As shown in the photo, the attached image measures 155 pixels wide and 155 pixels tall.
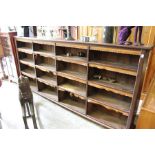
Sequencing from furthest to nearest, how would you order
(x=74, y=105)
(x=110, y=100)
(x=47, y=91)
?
1. (x=47, y=91)
2. (x=74, y=105)
3. (x=110, y=100)

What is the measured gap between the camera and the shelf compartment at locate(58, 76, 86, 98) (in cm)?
263

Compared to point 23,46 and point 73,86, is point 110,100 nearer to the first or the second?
point 73,86

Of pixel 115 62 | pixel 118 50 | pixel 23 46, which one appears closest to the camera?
pixel 118 50

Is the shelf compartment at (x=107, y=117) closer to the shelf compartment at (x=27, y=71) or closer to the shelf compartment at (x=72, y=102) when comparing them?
the shelf compartment at (x=72, y=102)

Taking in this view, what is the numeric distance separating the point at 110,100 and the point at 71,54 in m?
1.13

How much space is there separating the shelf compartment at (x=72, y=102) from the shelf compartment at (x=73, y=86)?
20 cm

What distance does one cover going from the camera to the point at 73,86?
2.88m

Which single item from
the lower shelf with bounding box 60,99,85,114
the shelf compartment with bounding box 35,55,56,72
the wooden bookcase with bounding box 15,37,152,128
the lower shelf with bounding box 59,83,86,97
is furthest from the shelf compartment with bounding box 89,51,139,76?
the shelf compartment with bounding box 35,55,56,72

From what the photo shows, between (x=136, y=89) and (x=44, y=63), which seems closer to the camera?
(x=136, y=89)

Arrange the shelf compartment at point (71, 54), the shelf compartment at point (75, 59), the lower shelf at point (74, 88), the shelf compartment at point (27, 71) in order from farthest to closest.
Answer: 1. the shelf compartment at point (27, 71)
2. the lower shelf at point (74, 88)
3. the shelf compartment at point (71, 54)
4. the shelf compartment at point (75, 59)

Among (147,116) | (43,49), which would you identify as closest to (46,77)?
(43,49)

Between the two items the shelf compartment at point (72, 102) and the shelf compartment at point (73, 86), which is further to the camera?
the shelf compartment at point (72, 102)

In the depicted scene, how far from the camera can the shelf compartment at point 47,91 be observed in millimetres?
3237

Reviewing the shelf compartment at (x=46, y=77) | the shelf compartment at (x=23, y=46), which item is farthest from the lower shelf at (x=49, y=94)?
the shelf compartment at (x=23, y=46)
